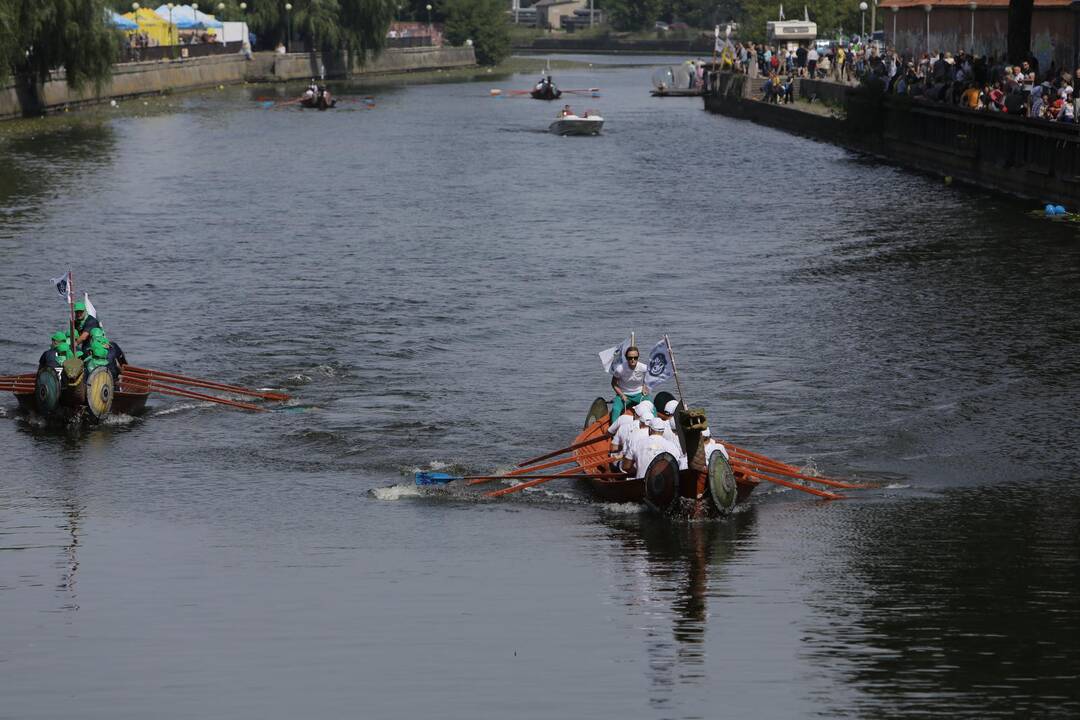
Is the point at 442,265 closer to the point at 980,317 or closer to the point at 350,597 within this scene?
the point at 980,317

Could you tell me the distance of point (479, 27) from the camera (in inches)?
7111

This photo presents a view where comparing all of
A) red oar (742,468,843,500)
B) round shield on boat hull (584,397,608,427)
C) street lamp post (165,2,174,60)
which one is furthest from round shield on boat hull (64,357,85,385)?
street lamp post (165,2,174,60)

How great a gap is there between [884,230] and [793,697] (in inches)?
1482

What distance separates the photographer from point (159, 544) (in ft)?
68.2

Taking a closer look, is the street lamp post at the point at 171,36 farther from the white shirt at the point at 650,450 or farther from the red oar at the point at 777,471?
the white shirt at the point at 650,450

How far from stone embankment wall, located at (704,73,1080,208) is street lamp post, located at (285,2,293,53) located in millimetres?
58813

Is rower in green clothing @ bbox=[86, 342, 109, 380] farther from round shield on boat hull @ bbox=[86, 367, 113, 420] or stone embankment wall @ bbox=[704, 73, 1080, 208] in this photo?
stone embankment wall @ bbox=[704, 73, 1080, 208]

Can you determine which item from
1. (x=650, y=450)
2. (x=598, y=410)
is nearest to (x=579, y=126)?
(x=598, y=410)

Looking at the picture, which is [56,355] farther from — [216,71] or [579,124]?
[216,71]

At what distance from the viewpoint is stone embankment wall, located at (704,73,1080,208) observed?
50469 millimetres

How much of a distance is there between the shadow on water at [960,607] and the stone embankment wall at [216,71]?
72.7 meters

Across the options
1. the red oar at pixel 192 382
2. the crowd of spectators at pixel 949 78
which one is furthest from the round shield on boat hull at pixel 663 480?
the crowd of spectators at pixel 949 78

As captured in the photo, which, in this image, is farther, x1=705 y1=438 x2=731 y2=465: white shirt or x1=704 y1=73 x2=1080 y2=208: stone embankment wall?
x1=704 y1=73 x2=1080 y2=208: stone embankment wall

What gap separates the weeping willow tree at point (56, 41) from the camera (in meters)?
79.4
